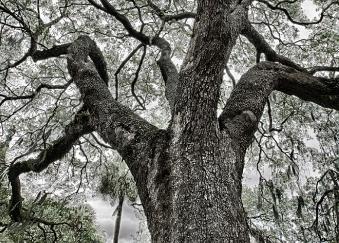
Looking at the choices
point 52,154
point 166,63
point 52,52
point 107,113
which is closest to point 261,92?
point 107,113

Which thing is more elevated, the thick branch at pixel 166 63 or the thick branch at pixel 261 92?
the thick branch at pixel 166 63

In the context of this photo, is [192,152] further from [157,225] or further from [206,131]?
[157,225]

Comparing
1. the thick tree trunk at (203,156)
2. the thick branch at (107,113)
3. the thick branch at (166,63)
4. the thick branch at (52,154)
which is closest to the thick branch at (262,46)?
the thick branch at (166,63)

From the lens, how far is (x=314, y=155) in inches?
290

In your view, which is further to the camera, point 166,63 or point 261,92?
point 166,63

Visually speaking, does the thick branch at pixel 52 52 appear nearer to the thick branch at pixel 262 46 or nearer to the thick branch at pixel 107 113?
the thick branch at pixel 107 113

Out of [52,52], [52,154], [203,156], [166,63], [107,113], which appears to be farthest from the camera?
[52,52]

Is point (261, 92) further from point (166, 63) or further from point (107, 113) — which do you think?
point (166, 63)

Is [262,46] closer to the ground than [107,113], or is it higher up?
higher up

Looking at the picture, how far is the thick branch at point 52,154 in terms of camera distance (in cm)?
372

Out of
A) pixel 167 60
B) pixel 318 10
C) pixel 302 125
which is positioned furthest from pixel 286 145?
pixel 167 60

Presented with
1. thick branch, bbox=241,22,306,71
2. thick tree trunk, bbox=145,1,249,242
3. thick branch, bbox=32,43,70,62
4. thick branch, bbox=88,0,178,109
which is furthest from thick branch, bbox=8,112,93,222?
thick branch, bbox=241,22,306,71

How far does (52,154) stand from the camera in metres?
4.31

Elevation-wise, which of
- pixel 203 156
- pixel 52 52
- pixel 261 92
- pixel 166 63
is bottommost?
pixel 203 156
